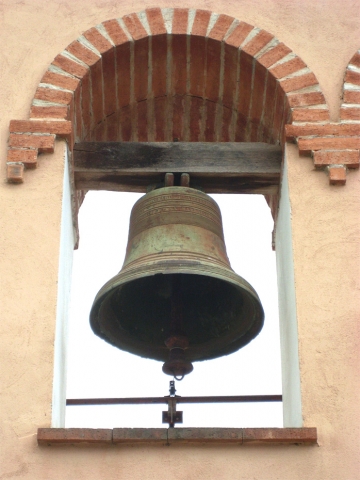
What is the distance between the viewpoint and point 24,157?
6059 mm

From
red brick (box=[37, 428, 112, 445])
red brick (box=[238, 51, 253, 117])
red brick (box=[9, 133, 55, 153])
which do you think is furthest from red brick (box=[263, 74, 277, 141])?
red brick (box=[37, 428, 112, 445])

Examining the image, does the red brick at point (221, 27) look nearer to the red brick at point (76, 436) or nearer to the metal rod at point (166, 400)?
the metal rod at point (166, 400)

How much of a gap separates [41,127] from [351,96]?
1485 mm

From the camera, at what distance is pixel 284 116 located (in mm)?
6492

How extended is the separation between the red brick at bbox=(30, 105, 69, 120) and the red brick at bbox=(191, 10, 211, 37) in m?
0.82

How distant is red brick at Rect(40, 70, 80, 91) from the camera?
636 cm

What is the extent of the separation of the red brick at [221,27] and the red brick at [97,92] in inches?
23.2

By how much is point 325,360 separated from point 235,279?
65cm

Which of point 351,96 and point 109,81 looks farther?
point 109,81

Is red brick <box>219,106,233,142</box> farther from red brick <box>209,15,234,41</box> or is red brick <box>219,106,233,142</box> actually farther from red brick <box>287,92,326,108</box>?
red brick <box>287,92,326,108</box>

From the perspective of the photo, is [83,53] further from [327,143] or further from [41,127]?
[327,143]

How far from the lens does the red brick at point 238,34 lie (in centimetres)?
656

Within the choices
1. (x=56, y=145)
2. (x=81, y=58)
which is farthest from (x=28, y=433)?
(x=81, y=58)

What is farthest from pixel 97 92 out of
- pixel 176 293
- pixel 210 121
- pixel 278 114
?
pixel 176 293
